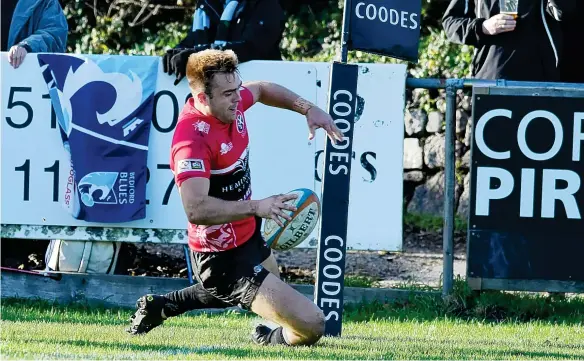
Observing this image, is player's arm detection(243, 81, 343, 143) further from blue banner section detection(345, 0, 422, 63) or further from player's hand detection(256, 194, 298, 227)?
player's hand detection(256, 194, 298, 227)

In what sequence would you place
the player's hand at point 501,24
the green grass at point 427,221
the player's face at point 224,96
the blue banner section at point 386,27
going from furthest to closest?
the green grass at point 427,221 → the player's hand at point 501,24 → the blue banner section at point 386,27 → the player's face at point 224,96

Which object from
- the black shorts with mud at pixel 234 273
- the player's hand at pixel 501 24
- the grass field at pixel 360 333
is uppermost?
the player's hand at pixel 501 24

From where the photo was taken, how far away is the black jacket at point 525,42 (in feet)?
29.5

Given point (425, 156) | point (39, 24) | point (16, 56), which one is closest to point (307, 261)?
point (425, 156)

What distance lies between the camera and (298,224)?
7.05m

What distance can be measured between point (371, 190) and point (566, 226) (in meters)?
1.45

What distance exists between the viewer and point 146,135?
905cm

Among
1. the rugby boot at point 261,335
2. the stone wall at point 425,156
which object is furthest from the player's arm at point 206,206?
the stone wall at point 425,156

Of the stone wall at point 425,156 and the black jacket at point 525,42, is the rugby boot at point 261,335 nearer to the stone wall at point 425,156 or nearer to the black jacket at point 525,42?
the black jacket at point 525,42

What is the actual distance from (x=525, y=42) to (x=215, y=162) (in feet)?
10.6

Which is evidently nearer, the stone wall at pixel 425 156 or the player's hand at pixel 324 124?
the player's hand at pixel 324 124

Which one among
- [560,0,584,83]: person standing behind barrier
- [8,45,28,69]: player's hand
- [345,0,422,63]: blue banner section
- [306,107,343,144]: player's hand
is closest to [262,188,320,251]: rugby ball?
[306,107,343,144]: player's hand

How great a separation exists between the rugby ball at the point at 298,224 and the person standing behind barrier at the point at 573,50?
3303 mm

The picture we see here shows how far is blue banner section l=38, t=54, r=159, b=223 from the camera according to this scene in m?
9.01
